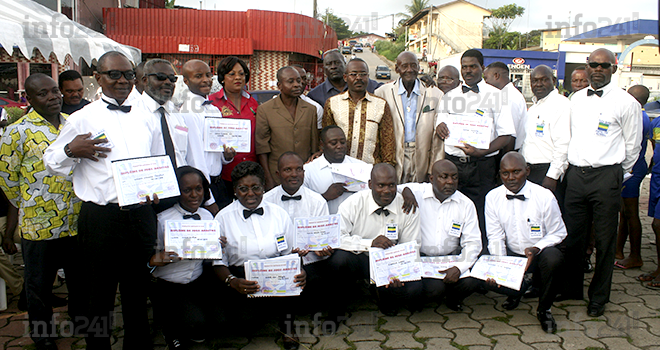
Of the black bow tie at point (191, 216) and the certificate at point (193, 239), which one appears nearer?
the certificate at point (193, 239)

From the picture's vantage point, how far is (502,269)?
154 inches

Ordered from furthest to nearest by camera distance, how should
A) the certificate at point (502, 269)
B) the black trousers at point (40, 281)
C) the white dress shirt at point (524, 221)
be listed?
the white dress shirt at point (524, 221) < the certificate at point (502, 269) < the black trousers at point (40, 281)

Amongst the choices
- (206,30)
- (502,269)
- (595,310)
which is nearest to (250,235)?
(502,269)

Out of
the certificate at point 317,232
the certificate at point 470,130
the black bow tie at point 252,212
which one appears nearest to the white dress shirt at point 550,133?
the certificate at point 470,130

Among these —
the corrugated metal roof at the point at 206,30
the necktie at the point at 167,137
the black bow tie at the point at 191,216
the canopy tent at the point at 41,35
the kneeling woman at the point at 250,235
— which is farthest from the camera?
the corrugated metal roof at the point at 206,30

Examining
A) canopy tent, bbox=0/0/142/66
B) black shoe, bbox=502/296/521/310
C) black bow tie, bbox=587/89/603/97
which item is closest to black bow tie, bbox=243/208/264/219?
black shoe, bbox=502/296/521/310

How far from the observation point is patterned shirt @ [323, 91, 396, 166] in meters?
4.74

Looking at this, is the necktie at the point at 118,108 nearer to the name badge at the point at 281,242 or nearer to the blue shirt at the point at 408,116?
the name badge at the point at 281,242

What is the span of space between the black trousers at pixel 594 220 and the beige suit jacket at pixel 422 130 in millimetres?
1303

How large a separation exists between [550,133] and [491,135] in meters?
0.59

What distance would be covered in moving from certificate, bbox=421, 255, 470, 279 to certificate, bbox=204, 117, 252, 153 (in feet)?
6.37

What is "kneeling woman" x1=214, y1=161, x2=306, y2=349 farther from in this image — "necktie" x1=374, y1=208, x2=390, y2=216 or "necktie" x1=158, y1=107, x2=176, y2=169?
"necktie" x1=374, y1=208, x2=390, y2=216

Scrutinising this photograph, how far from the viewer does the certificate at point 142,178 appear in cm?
282

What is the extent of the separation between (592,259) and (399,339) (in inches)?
135
